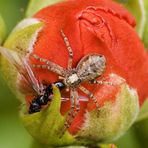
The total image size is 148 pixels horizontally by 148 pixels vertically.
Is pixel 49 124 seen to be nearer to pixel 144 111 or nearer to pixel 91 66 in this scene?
pixel 91 66

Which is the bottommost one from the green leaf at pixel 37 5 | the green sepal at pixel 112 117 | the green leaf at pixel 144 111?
the green leaf at pixel 144 111

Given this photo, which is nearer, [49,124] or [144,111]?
[49,124]

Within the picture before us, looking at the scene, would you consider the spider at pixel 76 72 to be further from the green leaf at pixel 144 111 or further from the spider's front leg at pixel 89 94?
the green leaf at pixel 144 111

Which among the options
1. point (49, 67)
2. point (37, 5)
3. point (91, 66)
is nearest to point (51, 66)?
point (49, 67)

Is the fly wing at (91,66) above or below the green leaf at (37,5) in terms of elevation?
below

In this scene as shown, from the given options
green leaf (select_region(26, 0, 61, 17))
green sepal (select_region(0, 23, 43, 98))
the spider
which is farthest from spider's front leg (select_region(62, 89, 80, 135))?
green leaf (select_region(26, 0, 61, 17))

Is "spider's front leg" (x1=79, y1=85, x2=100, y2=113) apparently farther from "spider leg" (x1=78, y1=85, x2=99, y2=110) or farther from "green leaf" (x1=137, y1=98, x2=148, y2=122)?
"green leaf" (x1=137, y1=98, x2=148, y2=122)

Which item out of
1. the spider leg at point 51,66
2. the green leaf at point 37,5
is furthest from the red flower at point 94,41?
the green leaf at point 37,5

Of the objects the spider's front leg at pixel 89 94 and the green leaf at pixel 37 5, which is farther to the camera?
the green leaf at pixel 37 5

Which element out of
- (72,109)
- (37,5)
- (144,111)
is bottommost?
(144,111)
